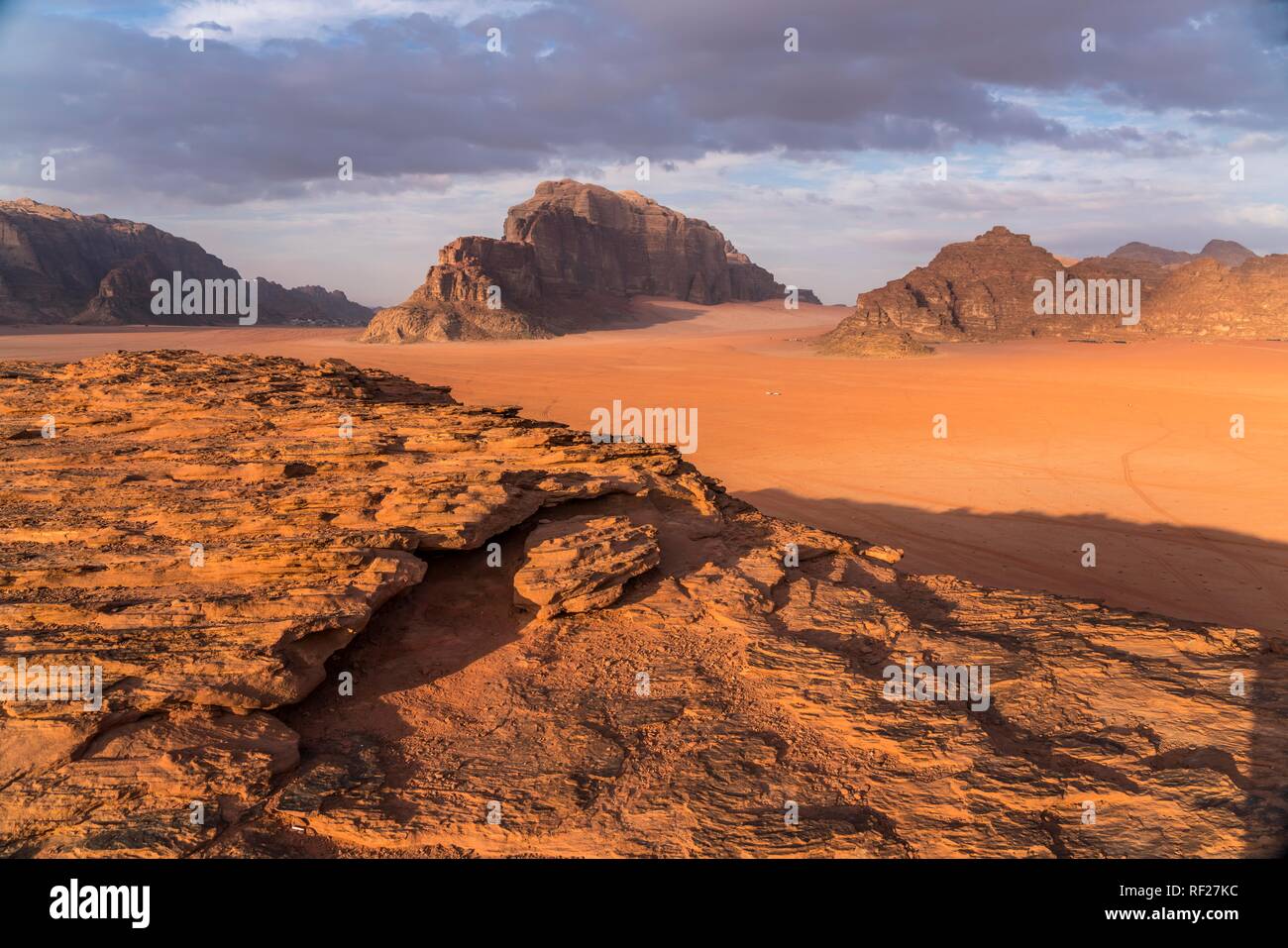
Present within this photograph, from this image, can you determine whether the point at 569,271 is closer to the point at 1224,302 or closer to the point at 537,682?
the point at 1224,302

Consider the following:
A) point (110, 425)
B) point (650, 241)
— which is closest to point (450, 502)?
point (110, 425)

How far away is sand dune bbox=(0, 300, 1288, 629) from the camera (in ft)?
39.5

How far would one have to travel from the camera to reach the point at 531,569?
20.1 ft

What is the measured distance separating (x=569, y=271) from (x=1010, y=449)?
97703 mm

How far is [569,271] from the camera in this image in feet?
370

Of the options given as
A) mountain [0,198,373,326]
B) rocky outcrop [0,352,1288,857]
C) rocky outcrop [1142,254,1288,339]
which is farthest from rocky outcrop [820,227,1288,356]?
mountain [0,198,373,326]

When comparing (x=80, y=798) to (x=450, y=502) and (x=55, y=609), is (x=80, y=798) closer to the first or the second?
(x=55, y=609)

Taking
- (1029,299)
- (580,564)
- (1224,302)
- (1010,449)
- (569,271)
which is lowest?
(580,564)

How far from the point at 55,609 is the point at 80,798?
5.44 ft

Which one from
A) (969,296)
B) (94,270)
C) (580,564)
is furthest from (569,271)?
(580,564)

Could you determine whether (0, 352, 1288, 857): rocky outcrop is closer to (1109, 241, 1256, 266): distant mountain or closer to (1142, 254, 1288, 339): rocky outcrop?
(1142, 254, 1288, 339): rocky outcrop

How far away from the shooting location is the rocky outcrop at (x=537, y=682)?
157 inches

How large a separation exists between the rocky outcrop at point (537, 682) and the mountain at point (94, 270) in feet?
319

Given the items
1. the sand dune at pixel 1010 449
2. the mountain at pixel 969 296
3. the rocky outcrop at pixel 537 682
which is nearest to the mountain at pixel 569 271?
the sand dune at pixel 1010 449
